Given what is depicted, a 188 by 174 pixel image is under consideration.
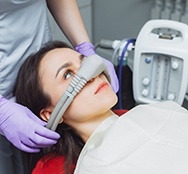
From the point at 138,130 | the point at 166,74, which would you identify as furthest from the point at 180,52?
the point at 138,130

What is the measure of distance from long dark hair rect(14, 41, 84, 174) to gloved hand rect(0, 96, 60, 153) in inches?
4.3

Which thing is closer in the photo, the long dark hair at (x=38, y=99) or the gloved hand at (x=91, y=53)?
the long dark hair at (x=38, y=99)

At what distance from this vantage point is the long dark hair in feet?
4.16

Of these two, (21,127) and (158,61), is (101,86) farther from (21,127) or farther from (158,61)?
(158,61)

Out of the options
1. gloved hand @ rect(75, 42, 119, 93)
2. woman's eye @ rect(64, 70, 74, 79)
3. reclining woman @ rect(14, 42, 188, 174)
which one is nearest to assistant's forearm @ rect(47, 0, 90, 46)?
gloved hand @ rect(75, 42, 119, 93)

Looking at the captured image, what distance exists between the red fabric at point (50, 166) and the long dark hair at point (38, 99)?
0.02 m

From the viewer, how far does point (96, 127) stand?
126cm

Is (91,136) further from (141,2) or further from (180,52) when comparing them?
(141,2)

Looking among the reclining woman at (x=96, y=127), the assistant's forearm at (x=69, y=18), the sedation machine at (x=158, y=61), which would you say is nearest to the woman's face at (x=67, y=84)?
the reclining woman at (x=96, y=127)

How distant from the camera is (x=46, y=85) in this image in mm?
1250

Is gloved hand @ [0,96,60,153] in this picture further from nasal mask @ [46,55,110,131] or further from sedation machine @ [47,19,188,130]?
sedation machine @ [47,19,188,130]

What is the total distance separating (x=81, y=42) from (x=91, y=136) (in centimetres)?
52

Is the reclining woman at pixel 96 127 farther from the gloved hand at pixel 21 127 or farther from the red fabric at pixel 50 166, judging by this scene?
the gloved hand at pixel 21 127

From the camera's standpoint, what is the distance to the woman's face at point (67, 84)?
1197 millimetres
